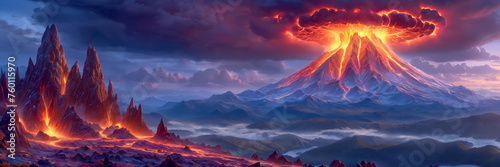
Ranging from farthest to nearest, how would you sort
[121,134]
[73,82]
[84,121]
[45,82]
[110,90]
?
1. [110,90]
2. [73,82]
3. [121,134]
4. [84,121]
5. [45,82]

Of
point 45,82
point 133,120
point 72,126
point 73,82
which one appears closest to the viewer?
point 72,126

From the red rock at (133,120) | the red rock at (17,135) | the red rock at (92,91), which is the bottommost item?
the red rock at (17,135)

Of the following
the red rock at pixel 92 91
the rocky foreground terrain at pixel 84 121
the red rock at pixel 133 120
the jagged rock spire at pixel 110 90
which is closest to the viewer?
the rocky foreground terrain at pixel 84 121

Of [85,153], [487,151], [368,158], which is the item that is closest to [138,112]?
[85,153]

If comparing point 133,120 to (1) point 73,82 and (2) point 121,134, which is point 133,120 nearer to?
(2) point 121,134

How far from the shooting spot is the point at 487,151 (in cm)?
15388

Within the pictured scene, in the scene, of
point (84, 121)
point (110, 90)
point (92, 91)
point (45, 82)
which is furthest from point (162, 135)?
point (45, 82)

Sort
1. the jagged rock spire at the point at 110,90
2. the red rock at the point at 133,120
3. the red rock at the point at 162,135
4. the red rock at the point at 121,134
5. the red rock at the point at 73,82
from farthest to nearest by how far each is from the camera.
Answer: the red rock at the point at 133,120, the jagged rock spire at the point at 110,90, the red rock at the point at 162,135, the red rock at the point at 73,82, the red rock at the point at 121,134

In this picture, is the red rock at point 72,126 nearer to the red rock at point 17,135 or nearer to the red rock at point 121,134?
the red rock at point 121,134

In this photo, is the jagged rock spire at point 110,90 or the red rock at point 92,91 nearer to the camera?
the red rock at point 92,91

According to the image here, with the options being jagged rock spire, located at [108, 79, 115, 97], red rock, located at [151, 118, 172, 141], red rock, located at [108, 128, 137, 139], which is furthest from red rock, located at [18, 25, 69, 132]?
red rock, located at [151, 118, 172, 141]

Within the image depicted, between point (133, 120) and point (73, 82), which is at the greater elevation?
point (73, 82)

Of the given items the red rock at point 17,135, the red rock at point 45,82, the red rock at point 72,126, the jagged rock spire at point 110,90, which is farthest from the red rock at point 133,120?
the red rock at point 17,135

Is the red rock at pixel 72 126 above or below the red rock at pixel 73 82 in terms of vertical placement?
below
